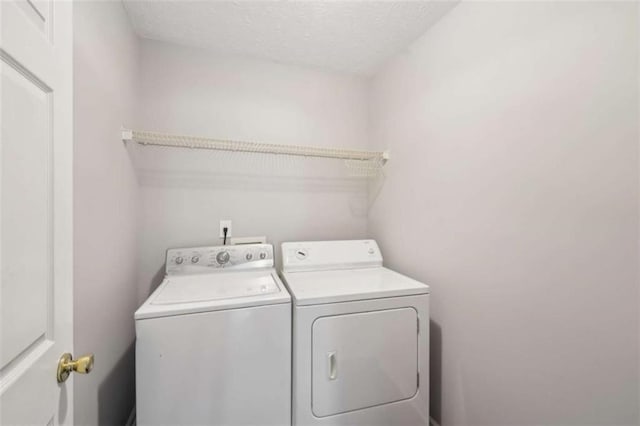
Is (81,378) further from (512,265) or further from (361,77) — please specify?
(361,77)

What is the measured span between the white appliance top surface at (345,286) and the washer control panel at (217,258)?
25 cm

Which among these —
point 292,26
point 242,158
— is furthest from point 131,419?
point 292,26

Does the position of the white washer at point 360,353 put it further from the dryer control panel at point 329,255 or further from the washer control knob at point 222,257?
the washer control knob at point 222,257

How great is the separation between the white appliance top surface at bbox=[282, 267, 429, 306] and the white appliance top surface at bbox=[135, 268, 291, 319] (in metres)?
0.10

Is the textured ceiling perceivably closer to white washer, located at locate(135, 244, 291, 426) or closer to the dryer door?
white washer, located at locate(135, 244, 291, 426)

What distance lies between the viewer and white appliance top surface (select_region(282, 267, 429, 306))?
50.8 inches

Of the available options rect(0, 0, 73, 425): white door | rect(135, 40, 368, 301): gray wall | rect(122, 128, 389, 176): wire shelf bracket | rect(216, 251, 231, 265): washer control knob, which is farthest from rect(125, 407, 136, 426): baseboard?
rect(122, 128, 389, 176): wire shelf bracket

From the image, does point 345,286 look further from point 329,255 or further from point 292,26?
point 292,26

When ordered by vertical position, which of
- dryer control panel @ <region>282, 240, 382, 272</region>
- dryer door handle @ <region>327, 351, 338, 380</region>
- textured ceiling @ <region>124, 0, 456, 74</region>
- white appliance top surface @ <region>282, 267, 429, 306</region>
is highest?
textured ceiling @ <region>124, 0, 456, 74</region>

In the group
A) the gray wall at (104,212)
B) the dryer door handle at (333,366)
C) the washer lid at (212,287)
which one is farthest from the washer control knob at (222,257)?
the dryer door handle at (333,366)

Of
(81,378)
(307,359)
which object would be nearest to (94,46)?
(81,378)

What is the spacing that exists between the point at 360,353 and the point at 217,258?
1077mm

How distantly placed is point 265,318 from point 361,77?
7.03 feet

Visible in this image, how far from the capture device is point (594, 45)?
0.89m
